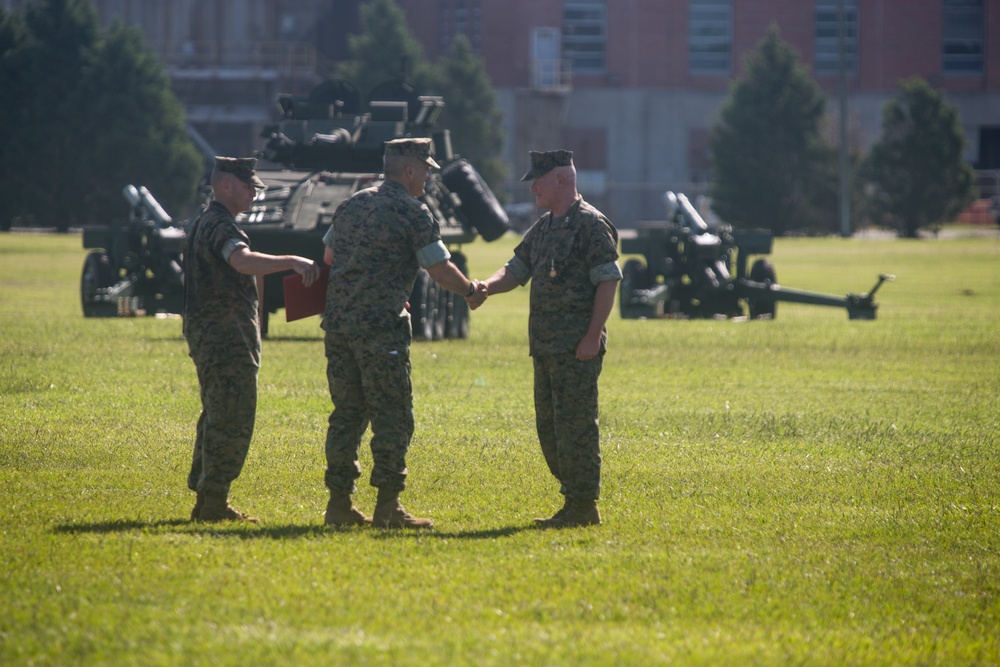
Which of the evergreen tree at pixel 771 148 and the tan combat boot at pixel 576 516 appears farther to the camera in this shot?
the evergreen tree at pixel 771 148

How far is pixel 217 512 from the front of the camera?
848 centimetres

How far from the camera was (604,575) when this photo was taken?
24.1 ft

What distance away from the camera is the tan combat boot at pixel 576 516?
8602 mm

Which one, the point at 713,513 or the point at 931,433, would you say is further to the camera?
the point at 931,433

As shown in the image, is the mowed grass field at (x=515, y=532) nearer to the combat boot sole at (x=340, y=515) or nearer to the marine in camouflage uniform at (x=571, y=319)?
the combat boot sole at (x=340, y=515)

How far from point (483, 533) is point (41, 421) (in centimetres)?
520

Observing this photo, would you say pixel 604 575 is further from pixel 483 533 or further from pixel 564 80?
pixel 564 80

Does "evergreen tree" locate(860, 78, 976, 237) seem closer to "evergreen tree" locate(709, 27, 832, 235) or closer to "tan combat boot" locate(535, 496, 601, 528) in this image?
"evergreen tree" locate(709, 27, 832, 235)

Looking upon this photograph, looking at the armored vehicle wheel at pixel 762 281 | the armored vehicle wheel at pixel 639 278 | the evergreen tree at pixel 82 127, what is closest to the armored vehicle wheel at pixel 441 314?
the armored vehicle wheel at pixel 639 278

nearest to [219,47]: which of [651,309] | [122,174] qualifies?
[122,174]

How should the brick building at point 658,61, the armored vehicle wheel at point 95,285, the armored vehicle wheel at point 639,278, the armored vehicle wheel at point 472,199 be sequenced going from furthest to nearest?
the brick building at point 658,61, the armored vehicle wheel at point 639,278, the armored vehicle wheel at point 95,285, the armored vehicle wheel at point 472,199

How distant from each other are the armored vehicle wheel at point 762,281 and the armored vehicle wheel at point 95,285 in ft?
33.3

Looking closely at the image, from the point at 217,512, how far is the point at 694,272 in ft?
61.8

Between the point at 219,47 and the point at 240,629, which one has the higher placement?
the point at 219,47
